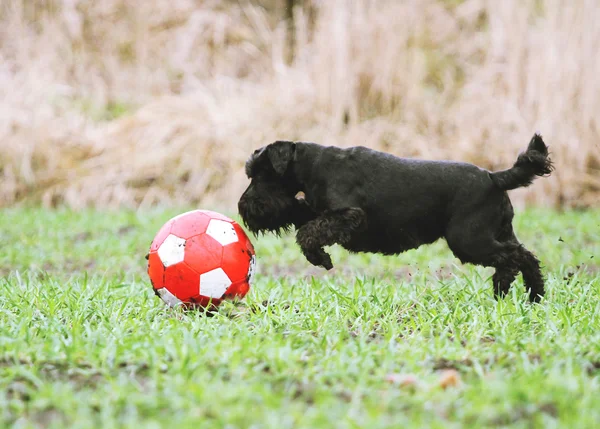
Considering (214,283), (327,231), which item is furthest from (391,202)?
(214,283)

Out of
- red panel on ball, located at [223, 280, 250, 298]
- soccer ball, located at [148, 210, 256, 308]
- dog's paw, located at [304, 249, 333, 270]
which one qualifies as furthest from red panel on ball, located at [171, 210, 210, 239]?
dog's paw, located at [304, 249, 333, 270]

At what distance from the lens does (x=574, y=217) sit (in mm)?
7371

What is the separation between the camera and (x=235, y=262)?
3.61 meters

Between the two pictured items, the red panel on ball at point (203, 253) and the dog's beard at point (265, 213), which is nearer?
the red panel on ball at point (203, 253)

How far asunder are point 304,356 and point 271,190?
1246 millimetres

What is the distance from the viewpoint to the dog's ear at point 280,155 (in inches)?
145

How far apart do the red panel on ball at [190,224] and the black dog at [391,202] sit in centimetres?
21

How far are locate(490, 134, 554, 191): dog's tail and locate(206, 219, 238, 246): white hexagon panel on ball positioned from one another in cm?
137

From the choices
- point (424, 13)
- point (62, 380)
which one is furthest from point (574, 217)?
point (62, 380)

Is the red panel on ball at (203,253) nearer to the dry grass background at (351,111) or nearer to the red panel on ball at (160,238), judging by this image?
the red panel on ball at (160,238)

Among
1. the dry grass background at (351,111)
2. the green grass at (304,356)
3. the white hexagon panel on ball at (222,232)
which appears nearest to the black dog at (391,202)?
the white hexagon panel on ball at (222,232)

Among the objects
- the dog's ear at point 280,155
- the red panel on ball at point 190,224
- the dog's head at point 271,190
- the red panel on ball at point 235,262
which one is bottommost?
the red panel on ball at point 235,262

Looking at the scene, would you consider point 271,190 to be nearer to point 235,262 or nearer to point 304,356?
point 235,262

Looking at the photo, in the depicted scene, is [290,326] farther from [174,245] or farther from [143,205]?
[143,205]
